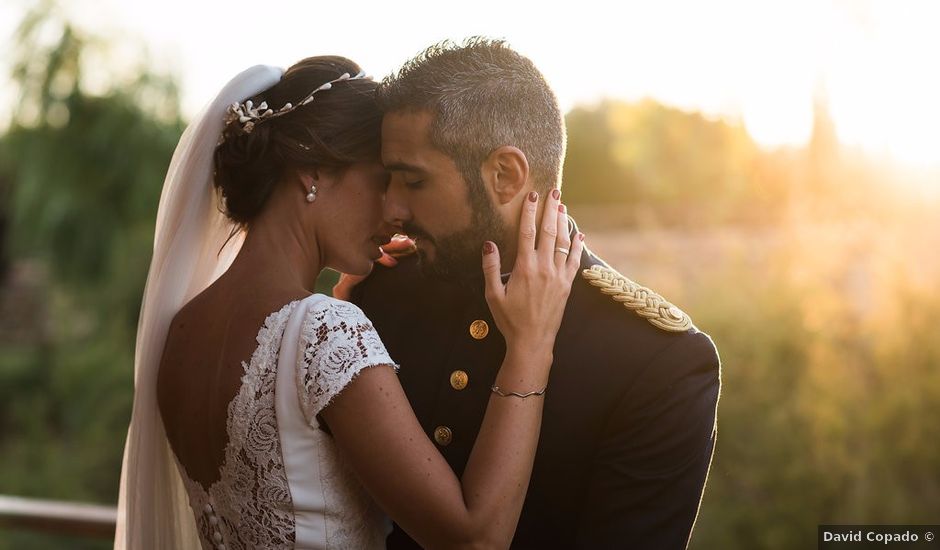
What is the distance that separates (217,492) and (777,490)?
413 centimetres

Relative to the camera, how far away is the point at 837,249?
5859 millimetres

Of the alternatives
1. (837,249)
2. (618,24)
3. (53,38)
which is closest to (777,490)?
(837,249)

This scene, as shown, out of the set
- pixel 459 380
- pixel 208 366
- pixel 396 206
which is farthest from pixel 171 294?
pixel 459 380

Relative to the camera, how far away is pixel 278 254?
2.10 metres

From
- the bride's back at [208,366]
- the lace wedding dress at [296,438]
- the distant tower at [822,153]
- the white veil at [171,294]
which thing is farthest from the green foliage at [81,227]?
the lace wedding dress at [296,438]

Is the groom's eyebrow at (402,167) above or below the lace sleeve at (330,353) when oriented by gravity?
above

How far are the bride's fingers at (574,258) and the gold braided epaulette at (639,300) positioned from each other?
0.19ft

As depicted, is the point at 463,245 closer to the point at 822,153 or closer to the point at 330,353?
the point at 330,353

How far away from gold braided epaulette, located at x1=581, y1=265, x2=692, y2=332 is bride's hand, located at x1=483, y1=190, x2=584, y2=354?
8cm

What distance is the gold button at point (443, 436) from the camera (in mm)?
2164

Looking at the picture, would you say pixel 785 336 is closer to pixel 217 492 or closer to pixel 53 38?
pixel 217 492

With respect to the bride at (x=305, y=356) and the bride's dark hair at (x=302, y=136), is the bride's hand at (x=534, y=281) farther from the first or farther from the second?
the bride's dark hair at (x=302, y=136)

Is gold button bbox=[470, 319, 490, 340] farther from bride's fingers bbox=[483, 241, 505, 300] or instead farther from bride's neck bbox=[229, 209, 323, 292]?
bride's neck bbox=[229, 209, 323, 292]

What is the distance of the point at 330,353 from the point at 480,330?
452mm
